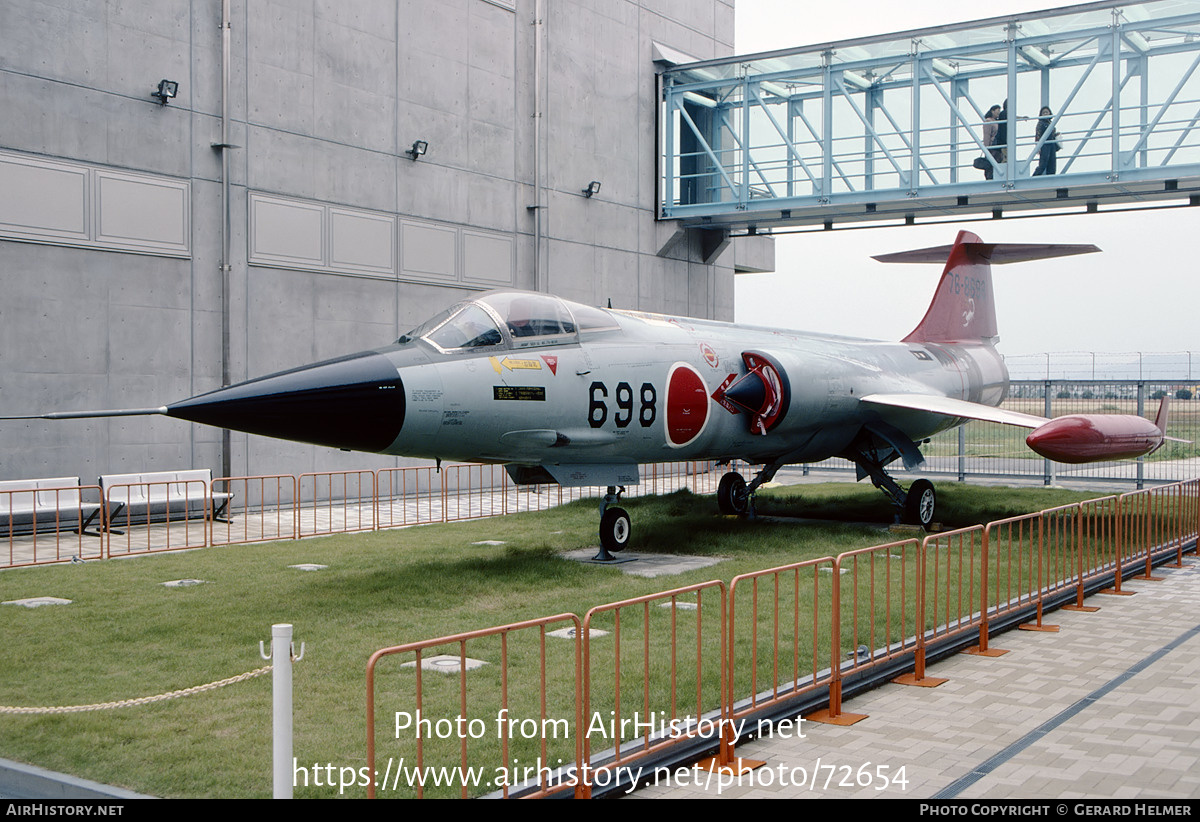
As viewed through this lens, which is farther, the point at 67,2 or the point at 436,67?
the point at 436,67

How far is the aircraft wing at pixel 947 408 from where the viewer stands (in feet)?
45.9

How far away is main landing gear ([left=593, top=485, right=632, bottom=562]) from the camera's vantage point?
11.7 meters

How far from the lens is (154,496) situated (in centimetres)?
1529

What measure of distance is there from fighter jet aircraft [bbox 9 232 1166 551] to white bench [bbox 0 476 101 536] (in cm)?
407

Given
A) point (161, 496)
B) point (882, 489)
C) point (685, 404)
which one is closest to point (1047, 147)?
point (882, 489)

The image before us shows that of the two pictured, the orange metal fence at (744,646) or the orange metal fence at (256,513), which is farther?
the orange metal fence at (256,513)

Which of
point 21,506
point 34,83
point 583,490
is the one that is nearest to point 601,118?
point 583,490

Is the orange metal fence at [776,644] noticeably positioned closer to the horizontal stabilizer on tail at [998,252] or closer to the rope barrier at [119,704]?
the rope barrier at [119,704]

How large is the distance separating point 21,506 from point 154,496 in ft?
5.94

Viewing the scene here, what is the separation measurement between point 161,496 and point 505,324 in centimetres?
766

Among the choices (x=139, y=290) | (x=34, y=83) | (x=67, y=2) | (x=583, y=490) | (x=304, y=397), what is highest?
(x=67, y=2)

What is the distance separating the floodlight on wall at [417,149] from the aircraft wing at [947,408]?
9.71m

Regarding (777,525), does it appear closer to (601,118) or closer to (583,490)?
(583,490)

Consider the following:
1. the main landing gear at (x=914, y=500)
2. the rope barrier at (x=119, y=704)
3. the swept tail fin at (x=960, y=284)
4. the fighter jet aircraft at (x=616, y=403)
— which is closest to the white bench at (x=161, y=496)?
the fighter jet aircraft at (x=616, y=403)
